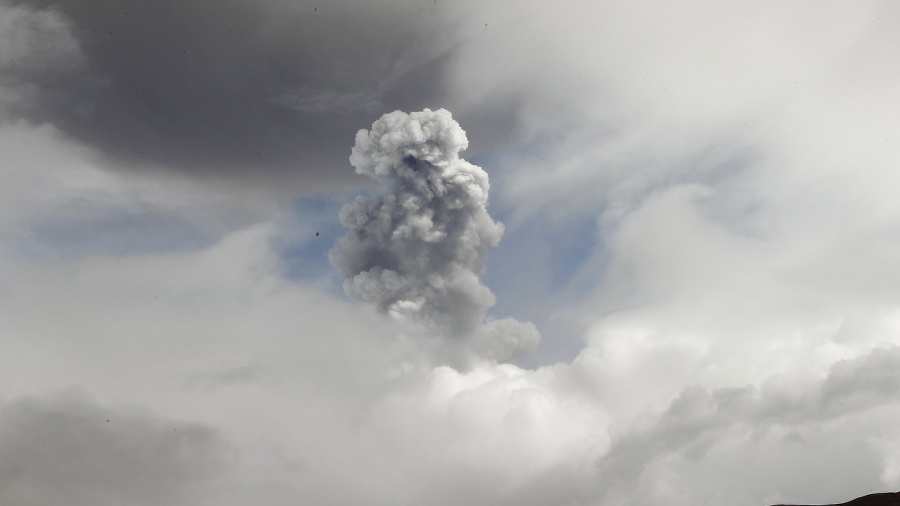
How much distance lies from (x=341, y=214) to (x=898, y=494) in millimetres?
146994

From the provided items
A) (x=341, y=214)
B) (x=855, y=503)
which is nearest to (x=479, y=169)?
(x=341, y=214)

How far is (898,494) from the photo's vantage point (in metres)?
162

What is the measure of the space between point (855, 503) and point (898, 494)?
9.08m

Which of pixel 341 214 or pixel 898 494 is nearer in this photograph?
pixel 898 494

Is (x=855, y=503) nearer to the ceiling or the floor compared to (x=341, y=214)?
nearer to the floor

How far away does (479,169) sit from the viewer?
7426 inches

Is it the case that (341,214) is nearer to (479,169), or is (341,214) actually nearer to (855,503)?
(479,169)

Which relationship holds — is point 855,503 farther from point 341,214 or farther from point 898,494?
point 341,214

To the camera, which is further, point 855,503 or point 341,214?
point 341,214

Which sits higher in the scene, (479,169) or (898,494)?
(479,169)

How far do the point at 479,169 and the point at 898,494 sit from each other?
12264 centimetres

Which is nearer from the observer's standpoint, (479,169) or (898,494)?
(898,494)

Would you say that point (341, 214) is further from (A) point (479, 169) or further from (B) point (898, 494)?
(B) point (898, 494)
